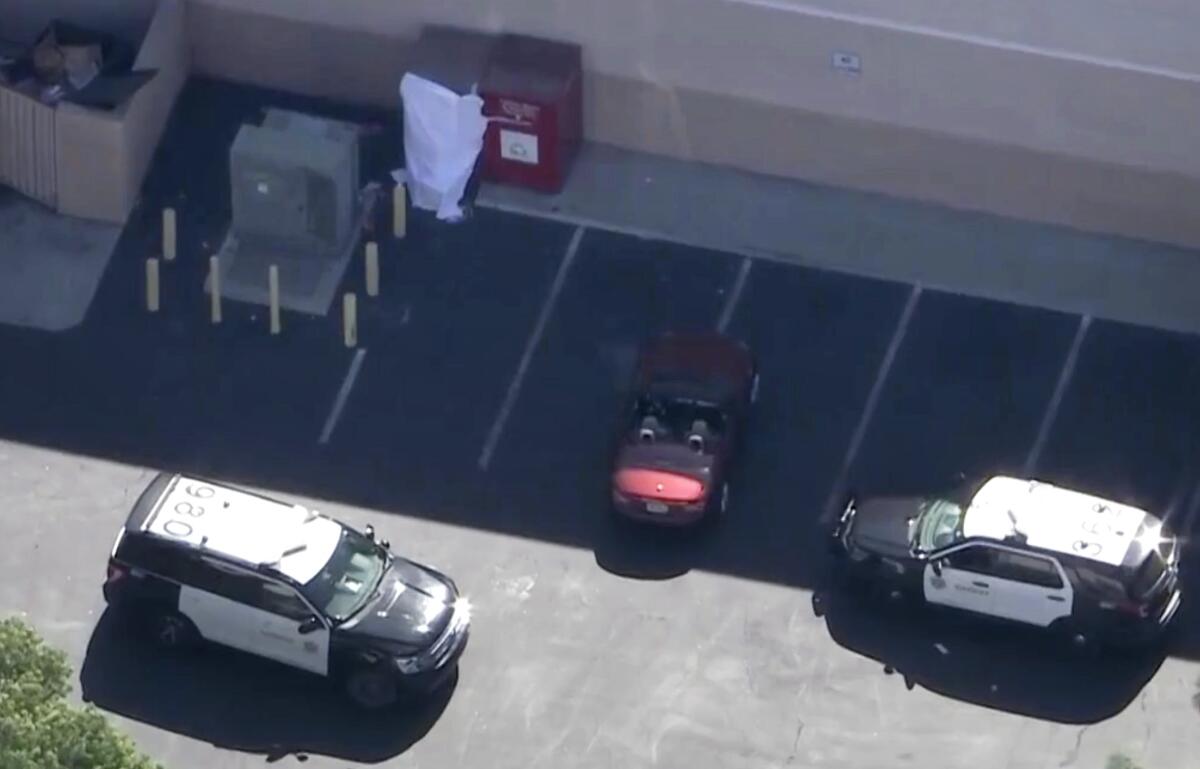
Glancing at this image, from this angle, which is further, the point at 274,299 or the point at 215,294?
the point at 215,294

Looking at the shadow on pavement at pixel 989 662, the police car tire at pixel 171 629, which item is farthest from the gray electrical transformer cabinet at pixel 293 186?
the shadow on pavement at pixel 989 662

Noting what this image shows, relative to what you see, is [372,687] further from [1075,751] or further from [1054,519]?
[1054,519]

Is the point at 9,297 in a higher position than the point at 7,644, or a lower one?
lower

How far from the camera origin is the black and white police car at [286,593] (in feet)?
91.1

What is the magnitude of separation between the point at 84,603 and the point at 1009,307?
11.0 metres

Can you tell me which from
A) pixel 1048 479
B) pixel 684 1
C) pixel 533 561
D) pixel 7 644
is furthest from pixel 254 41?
pixel 7 644

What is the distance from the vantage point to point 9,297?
3291 centimetres

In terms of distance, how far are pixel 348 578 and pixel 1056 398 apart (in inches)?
336

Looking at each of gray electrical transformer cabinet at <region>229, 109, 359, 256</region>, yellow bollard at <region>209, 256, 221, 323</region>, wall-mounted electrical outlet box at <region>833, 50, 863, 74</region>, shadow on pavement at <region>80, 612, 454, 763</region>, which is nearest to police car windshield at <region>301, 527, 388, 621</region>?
shadow on pavement at <region>80, 612, 454, 763</region>

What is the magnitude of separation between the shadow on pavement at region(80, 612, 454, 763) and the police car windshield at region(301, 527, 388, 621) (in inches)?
36.4

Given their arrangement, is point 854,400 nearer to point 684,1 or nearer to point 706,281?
point 706,281

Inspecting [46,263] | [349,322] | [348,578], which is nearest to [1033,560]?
[348,578]

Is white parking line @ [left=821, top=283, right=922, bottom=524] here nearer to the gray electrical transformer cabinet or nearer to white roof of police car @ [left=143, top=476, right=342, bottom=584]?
white roof of police car @ [left=143, top=476, right=342, bottom=584]

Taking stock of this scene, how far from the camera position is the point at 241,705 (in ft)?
92.4
